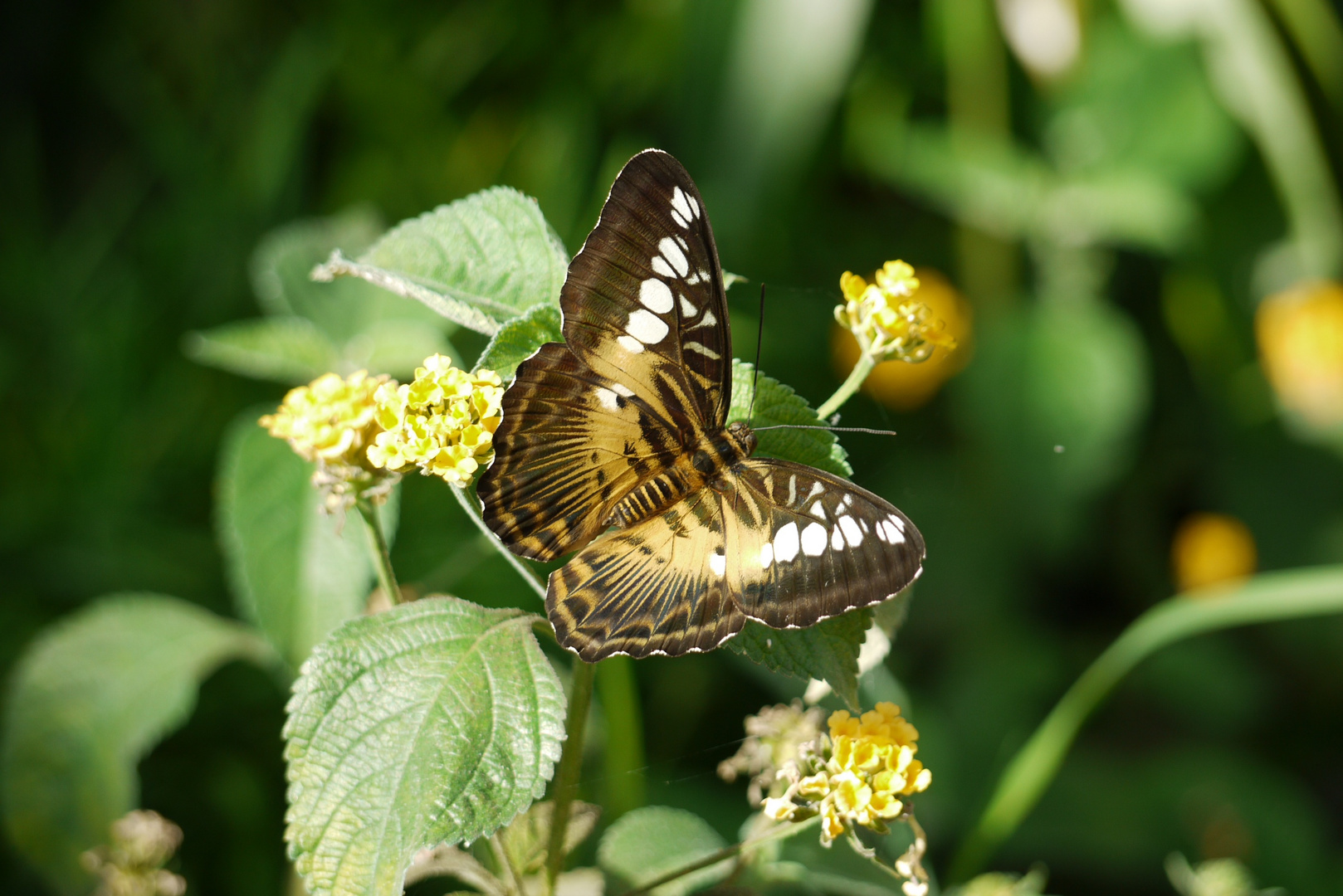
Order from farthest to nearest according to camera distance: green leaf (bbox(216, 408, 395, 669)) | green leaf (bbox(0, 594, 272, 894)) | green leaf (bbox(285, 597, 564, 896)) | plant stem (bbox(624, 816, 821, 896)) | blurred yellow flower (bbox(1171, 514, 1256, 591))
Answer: blurred yellow flower (bbox(1171, 514, 1256, 591)), green leaf (bbox(0, 594, 272, 894)), green leaf (bbox(216, 408, 395, 669)), plant stem (bbox(624, 816, 821, 896)), green leaf (bbox(285, 597, 564, 896))

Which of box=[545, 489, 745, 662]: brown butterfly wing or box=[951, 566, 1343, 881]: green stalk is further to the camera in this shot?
box=[951, 566, 1343, 881]: green stalk

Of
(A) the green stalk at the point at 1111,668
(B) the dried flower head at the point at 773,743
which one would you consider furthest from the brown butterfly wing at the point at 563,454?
(A) the green stalk at the point at 1111,668

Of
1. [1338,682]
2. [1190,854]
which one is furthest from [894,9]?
[1190,854]

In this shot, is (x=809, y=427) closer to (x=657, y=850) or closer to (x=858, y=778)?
(x=858, y=778)

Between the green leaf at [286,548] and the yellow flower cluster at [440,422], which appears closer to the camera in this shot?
the yellow flower cluster at [440,422]

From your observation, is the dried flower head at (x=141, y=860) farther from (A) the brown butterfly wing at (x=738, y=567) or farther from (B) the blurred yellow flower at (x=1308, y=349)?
(B) the blurred yellow flower at (x=1308, y=349)

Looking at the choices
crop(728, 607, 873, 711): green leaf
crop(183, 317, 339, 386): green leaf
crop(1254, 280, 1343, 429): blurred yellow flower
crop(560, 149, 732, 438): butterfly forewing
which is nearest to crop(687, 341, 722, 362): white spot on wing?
crop(560, 149, 732, 438): butterfly forewing

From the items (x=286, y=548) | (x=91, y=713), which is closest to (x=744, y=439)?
(x=286, y=548)

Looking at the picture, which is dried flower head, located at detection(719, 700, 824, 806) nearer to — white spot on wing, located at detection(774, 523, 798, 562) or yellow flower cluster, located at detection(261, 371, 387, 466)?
white spot on wing, located at detection(774, 523, 798, 562)
